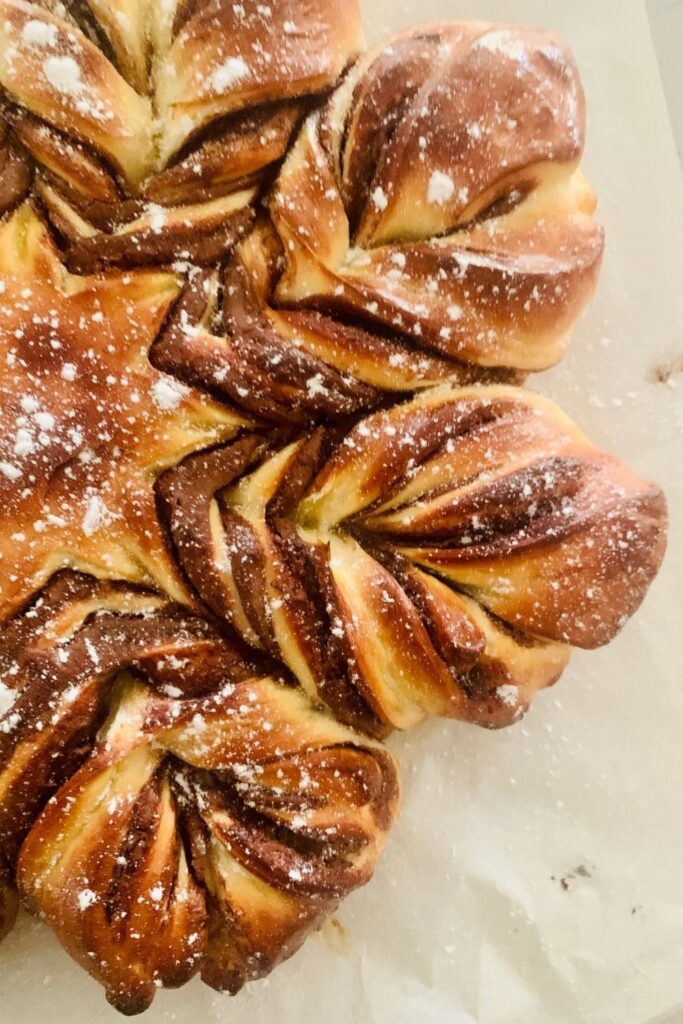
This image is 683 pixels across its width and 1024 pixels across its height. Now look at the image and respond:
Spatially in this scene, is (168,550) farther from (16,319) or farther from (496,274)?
(496,274)

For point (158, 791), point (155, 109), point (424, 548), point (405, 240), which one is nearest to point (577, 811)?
point (424, 548)

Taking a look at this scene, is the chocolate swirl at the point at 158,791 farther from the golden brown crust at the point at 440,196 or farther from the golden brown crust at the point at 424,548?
the golden brown crust at the point at 440,196

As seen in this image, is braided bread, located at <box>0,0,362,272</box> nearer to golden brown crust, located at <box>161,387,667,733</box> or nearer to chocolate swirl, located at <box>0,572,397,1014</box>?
golden brown crust, located at <box>161,387,667,733</box>

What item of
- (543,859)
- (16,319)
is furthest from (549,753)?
(16,319)

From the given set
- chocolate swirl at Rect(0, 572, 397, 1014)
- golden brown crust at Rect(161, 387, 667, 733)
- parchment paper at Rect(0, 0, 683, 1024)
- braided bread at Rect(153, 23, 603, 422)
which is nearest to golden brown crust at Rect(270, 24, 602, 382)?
braided bread at Rect(153, 23, 603, 422)

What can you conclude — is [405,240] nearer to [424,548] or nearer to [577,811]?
[424,548]
